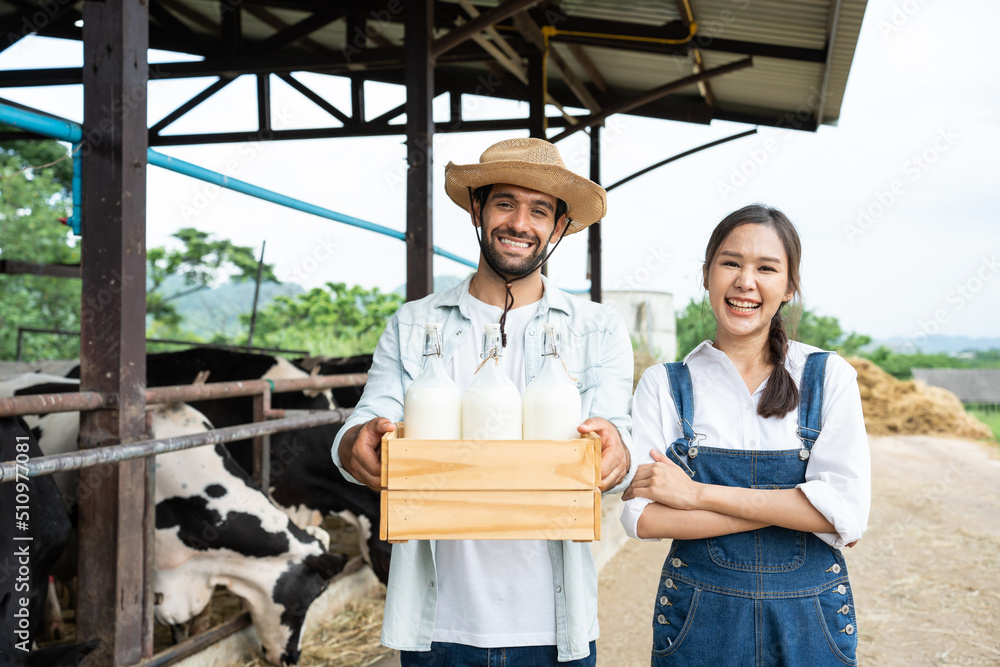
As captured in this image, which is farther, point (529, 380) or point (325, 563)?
point (325, 563)

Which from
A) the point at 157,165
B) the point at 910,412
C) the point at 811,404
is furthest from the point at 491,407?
the point at 910,412

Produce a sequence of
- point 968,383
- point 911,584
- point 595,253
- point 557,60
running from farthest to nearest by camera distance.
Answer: point 968,383 → point 595,253 → point 557,60 → point 911,584

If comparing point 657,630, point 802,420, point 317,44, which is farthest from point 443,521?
point 317,44

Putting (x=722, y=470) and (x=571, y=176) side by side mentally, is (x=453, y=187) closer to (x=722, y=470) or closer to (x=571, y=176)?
(x=571, y=176)

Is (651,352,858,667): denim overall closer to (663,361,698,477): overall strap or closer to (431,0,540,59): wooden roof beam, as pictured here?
(663,361,698,477): overall strap

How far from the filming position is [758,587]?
1636 millimetres

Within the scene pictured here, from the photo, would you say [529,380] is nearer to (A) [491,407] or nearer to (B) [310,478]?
(A) [491,407]

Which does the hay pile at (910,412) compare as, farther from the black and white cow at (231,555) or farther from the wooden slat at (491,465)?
the wooden slat at (491,465)

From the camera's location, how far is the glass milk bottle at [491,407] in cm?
141

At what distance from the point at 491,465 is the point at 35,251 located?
1648 cm

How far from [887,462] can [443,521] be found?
1015cm

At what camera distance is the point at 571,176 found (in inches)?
70.4

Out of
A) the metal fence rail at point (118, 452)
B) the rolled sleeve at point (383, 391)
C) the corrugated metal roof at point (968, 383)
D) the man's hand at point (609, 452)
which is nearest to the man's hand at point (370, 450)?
the rolled sleeve at point (383, 391)

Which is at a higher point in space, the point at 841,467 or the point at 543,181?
the point at 543,181
